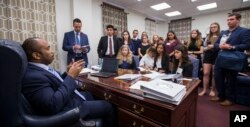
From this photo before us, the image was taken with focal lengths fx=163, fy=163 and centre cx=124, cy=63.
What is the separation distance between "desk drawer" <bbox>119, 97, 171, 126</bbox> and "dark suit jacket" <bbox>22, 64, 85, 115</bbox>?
1.49 ft

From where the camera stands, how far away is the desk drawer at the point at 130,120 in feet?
3.87

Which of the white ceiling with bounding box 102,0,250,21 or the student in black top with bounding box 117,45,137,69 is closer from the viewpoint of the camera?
the student in black top with bounding box 117,45,137,69

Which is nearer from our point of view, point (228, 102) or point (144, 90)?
point (144, 90)

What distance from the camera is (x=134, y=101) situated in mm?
1228

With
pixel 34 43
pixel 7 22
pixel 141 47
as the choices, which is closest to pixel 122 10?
pixel 141 47

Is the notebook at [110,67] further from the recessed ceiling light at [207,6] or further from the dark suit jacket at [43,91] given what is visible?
the recessed ceiling light at [207,6]

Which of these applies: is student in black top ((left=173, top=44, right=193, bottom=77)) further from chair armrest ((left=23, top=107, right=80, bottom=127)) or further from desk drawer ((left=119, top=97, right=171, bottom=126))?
chair armrest ((left=23, top=107, right=80, bottom=127))

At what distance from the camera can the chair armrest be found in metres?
0.95

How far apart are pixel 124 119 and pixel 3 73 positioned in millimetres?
901

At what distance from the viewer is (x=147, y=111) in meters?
1.15

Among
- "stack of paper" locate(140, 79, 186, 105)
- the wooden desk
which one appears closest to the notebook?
the wooden desk

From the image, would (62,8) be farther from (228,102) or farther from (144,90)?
(228,102)

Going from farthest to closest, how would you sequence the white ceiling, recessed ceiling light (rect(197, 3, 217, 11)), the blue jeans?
recessed ceiling light (rect(197, 3, 217, 11))
the white ceiling
the blue jeans

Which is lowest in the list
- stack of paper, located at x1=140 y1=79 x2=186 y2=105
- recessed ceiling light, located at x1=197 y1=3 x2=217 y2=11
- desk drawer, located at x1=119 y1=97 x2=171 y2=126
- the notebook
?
desk drawer, located at x1=119 y1=97 x2=171 y2=126
